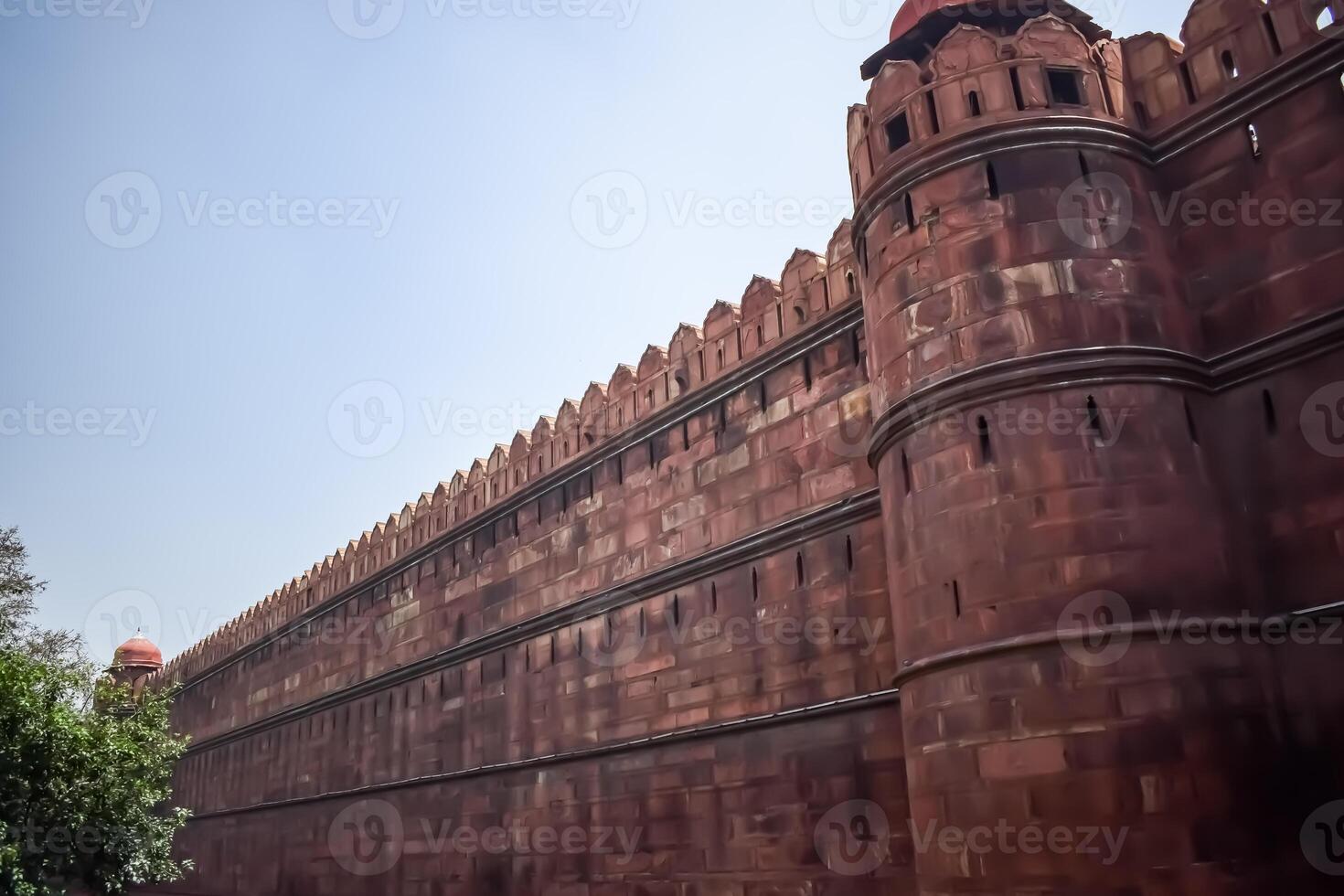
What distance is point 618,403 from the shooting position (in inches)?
529

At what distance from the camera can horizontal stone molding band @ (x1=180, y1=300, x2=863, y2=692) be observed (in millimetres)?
10391

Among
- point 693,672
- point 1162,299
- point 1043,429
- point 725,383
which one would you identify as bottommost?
point 693,672

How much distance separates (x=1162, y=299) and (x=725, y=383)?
15.8ft

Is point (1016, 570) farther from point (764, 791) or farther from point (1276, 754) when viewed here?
point (764, 791)

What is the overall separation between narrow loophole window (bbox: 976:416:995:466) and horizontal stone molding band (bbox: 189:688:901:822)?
214 centimetres

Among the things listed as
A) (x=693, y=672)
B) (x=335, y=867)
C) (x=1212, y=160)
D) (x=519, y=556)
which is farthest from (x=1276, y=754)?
(x=335, y=867)

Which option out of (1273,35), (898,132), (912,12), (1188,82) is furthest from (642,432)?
(1273,35)

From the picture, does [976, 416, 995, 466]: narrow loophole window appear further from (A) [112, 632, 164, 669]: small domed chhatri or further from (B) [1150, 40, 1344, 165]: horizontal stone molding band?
(A) [112, 632, 164, 669]: small domed chhatri

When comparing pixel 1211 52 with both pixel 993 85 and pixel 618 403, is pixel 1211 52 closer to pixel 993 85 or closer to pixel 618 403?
pixel 993 85

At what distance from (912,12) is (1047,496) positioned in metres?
5.00

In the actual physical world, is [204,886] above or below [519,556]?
below

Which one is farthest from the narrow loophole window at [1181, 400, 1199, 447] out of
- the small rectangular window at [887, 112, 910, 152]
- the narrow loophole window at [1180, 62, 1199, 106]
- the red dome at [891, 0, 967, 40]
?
the red dome at [891, 0, 967, 40]

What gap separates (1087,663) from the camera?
6844 millimetres

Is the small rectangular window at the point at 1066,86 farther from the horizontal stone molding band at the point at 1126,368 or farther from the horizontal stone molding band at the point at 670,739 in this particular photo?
the horizontal stone molding band at the point at 670,739
